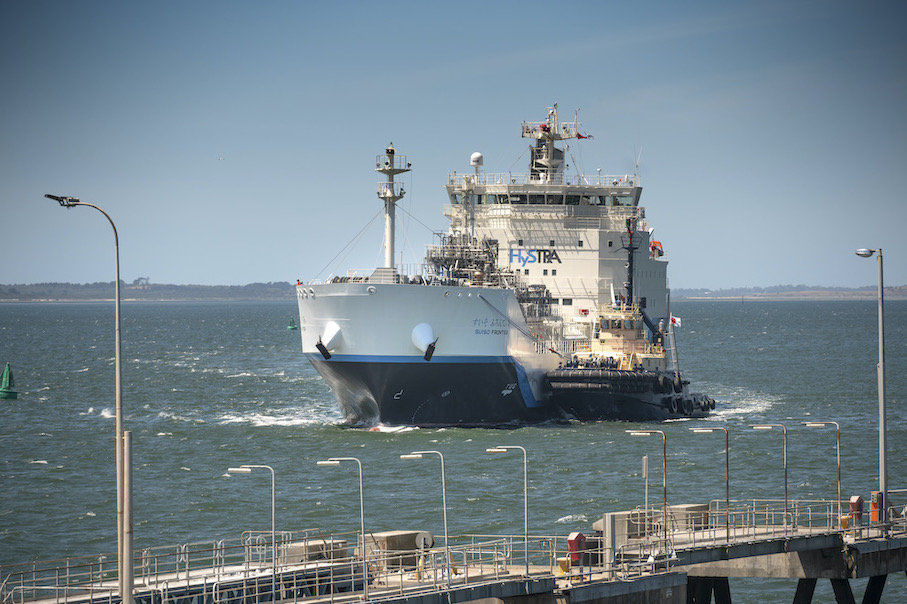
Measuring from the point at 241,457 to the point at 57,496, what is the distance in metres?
9.12

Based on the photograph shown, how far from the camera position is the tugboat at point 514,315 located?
1962 inches

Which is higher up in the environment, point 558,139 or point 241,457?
point 558,139

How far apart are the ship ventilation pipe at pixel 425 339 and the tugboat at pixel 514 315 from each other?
50mm

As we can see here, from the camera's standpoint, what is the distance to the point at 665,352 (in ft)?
192

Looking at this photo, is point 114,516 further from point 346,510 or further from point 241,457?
point 241,457

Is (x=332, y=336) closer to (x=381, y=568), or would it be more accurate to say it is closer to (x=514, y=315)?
(x=514, y=315)

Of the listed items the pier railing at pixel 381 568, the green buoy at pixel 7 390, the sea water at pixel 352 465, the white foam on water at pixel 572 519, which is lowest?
the white foam on water at pixel 572 519

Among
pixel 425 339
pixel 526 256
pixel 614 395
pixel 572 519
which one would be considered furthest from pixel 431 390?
pixel 572 519

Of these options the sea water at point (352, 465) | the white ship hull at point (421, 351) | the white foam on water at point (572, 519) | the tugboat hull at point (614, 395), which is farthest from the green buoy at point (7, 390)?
the tugboat hull at point (614, 395)

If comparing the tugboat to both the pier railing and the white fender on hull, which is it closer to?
the white fender on hull

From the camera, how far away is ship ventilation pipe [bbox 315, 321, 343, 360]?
49750mm

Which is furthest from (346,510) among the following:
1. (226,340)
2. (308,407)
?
(226,340)

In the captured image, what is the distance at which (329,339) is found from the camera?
49.9 m

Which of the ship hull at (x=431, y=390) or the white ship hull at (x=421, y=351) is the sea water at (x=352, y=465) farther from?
the white ship hull at (x=421, y=351)
